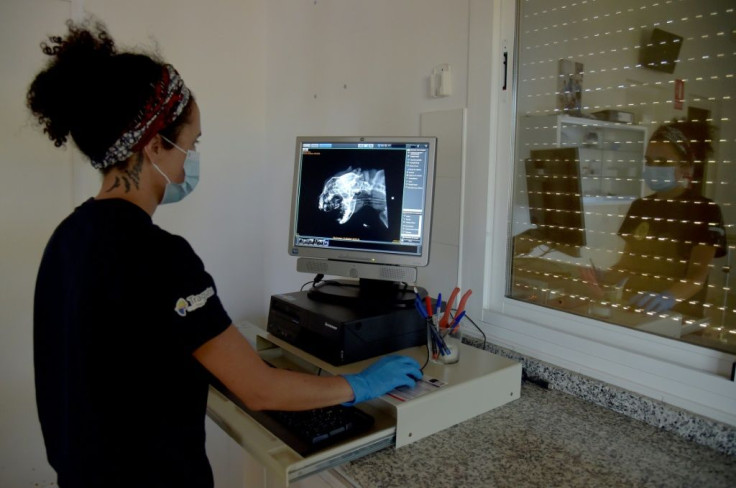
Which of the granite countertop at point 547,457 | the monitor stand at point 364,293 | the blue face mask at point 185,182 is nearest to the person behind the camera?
the granite countertop at point 547,457

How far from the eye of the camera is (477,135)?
1.66 m

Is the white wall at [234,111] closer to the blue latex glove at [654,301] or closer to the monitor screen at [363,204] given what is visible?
the monitor screen at [363,204]

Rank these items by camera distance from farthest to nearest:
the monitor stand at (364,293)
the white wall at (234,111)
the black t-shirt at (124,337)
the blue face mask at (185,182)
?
the white wall at (234,111)
the monitor stand at (364,293)
the blue face mask at (185,182)
the black t-shirt at (124,337)

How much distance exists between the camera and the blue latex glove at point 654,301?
1.31 metres

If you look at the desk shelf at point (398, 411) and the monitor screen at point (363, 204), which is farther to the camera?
the monitor screen at point (363, 204)

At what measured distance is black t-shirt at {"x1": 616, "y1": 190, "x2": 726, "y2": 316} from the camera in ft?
3.99

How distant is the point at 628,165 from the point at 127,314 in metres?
1.22

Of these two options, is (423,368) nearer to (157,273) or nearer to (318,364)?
(318,364)

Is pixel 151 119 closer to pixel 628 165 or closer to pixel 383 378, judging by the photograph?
pixel 383 378

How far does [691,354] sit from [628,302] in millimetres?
196

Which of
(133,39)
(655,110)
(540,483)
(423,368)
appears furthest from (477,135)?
(133,39)

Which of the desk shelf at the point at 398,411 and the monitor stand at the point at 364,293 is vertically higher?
the monitor stand at the point at 364,293

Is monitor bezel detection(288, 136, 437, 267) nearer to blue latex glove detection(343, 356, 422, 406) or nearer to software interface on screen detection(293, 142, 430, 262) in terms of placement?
software interface on screen detection(293, 142, 430, 262)

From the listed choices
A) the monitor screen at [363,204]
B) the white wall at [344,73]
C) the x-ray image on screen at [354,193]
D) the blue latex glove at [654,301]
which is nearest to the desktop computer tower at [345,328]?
the monitor screen at [363,204]
